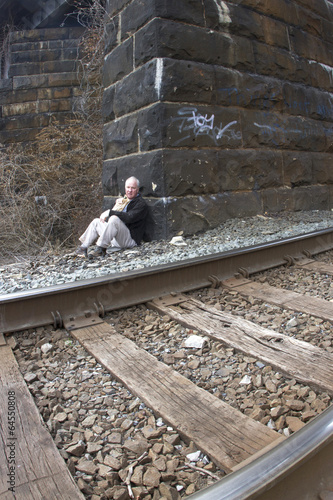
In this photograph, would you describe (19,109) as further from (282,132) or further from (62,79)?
(282,132)

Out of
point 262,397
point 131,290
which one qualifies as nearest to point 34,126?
point 131,290

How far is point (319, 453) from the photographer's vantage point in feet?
3.88

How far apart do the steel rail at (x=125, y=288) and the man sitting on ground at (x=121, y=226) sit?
1.66m

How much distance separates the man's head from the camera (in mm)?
5086

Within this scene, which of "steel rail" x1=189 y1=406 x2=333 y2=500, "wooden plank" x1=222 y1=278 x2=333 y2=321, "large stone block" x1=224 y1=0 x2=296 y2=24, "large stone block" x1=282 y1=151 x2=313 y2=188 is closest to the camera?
"steel rail" x1=189 y1=406 x2=333 y2=500

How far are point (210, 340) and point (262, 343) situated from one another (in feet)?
1.03

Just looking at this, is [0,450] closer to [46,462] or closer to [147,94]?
[46,462]

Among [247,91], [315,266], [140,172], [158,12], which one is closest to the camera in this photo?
[315,266]

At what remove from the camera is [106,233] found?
15.4ft

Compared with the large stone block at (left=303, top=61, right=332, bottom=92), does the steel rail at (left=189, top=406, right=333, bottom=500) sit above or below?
below

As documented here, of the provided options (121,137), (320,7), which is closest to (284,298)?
(121,137)

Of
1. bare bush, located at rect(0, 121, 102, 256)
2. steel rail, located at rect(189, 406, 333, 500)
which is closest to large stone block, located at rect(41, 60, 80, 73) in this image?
bare bush, located at rect(0, 121, 102, 256)

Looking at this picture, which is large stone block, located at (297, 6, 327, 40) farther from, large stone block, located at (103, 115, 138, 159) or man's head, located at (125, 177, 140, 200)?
man's head, located at (125, 177, 140, 200)

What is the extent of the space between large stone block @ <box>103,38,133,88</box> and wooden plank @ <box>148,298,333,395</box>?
4.12m
